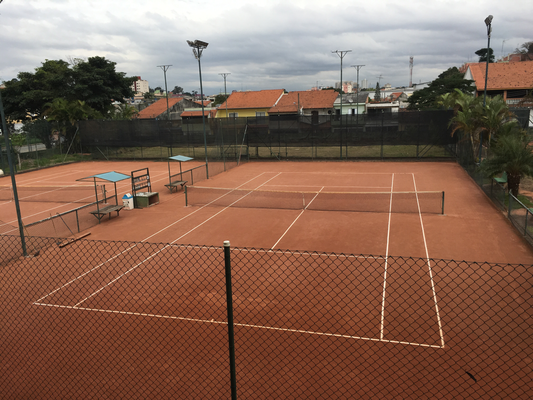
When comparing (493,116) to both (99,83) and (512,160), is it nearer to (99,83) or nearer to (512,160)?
(512,160)

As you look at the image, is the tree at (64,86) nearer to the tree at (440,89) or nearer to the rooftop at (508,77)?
the tree at (440,89)

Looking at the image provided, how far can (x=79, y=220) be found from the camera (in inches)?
617

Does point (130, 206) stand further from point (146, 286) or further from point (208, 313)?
point (208, 313)

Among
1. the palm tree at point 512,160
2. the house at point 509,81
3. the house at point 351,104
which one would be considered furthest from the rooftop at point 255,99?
the palm tree at point 512,160

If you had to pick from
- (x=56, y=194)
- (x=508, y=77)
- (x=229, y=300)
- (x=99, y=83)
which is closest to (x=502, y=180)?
(x=229, y=300)

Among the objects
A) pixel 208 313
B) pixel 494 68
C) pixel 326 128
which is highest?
pixel 494 68

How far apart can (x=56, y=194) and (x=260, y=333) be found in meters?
17.8

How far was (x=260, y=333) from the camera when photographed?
7.60 meters

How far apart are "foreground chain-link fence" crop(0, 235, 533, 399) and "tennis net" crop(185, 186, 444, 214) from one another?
A: 19.6ft

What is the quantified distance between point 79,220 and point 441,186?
56.0 feet

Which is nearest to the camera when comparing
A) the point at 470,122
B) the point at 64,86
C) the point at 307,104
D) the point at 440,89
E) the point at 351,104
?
the point at 470,122

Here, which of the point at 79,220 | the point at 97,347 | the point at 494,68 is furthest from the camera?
the point at 494,68

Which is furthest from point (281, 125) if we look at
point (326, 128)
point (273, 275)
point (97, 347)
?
point (97, 347)

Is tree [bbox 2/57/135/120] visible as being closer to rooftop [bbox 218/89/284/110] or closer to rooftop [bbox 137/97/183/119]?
rooftop [bbox 218/89/284/110]
